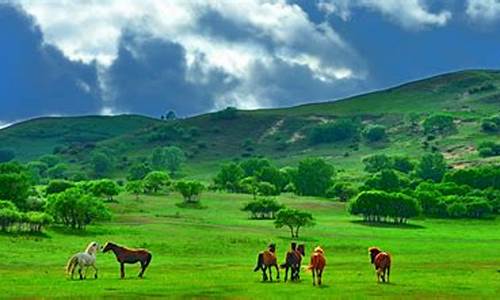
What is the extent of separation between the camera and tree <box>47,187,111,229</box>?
128 metres

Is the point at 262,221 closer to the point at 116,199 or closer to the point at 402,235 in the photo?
the point at 402,235

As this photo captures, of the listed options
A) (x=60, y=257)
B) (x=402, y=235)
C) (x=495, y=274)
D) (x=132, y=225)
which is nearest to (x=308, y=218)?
(x=402, y=235)

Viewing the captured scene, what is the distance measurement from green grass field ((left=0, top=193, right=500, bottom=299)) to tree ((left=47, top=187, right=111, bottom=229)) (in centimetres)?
290

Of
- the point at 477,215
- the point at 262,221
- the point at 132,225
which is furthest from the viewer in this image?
the point at 477,215

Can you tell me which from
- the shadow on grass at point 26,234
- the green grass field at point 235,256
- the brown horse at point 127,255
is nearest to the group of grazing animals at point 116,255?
the brown horse at point 127,255

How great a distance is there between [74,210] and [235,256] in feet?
131

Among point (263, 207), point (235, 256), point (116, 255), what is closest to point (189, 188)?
point (263, 207)

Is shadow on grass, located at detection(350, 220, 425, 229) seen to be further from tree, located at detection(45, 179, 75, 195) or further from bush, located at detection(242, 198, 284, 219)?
tree, located at detection(45, 179, 75, 195)

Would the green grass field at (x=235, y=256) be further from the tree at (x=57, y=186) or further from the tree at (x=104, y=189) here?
the tree at (x=57, y=186)

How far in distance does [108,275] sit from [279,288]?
669 inches

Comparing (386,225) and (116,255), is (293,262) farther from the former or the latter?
(386,225)

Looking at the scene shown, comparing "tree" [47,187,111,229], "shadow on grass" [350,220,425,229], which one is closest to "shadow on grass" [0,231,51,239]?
"tree" [47,187,111,229]

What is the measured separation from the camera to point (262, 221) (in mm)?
158625

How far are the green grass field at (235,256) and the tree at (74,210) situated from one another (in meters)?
2.90
